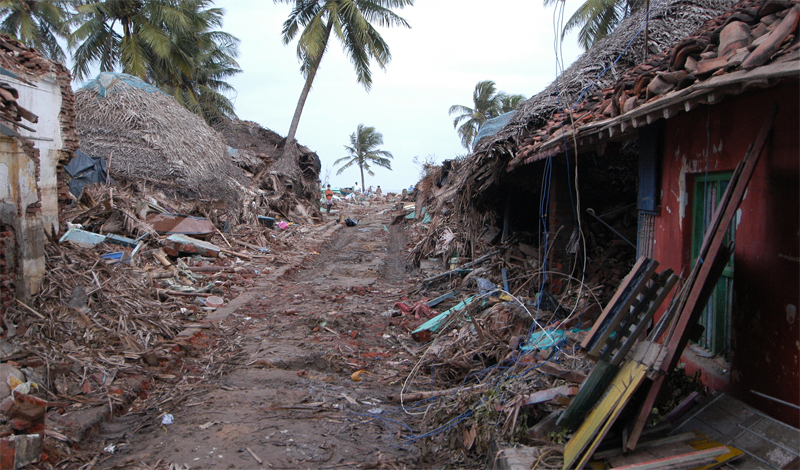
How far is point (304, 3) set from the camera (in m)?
21.9

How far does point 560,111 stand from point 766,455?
5.25 m

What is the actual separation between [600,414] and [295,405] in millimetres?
3090

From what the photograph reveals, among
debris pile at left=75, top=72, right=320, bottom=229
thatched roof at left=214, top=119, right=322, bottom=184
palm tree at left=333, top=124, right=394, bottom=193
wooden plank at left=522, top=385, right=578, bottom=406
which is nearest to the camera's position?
wooden plank at left=522, top=385, right=578, bottom=406

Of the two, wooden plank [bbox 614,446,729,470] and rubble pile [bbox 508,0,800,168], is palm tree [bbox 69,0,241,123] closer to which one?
rubble pile [bbox 508,0,800,168]

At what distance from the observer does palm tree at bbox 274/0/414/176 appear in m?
20.7

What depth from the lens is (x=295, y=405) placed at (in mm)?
4848

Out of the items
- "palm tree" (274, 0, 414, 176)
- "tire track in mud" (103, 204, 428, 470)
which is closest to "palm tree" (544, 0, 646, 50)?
"palm tree" (274, 0, 414, 176)

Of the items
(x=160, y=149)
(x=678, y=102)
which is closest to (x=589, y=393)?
(x=678, y=102)

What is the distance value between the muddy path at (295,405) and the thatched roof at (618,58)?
11.7 ft

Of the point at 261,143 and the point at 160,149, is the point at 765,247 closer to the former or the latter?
the point at 160,149

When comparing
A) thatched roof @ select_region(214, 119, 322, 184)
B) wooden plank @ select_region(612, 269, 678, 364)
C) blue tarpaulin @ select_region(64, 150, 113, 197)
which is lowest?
wooden plank @ select_region(612, 269, 678, 364)

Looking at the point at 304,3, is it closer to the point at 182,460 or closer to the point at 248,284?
the point at 248,284

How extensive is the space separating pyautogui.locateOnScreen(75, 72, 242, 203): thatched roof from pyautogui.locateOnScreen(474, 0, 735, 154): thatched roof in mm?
10482

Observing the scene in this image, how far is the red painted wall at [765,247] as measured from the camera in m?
2.84
